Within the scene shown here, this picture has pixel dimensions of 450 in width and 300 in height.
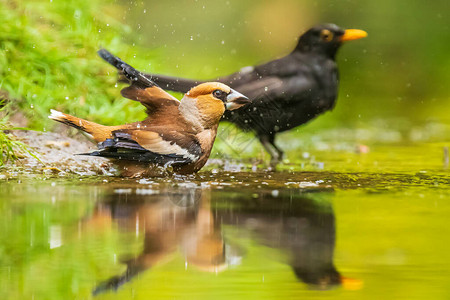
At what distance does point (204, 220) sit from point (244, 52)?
398 inches

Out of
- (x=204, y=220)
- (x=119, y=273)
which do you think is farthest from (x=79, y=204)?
(x=119, y=273)

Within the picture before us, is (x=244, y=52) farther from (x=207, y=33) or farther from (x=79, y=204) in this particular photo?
(x=79, y=204)

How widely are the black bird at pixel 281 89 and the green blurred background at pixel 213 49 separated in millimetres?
718

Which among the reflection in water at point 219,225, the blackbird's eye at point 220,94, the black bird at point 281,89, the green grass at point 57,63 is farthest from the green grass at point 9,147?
the black bird at point 281,89

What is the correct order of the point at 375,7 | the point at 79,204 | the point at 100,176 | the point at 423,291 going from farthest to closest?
the point at 375,7
the point at 100,176
the point at 79,204
the point at 423,291

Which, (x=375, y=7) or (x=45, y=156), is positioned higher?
(x=375, y=7)

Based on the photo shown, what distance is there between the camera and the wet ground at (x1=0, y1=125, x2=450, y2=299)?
290 centimetres

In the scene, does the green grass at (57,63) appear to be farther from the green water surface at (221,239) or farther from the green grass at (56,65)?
the green water surface at (221,239)

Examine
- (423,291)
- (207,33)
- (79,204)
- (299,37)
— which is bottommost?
(423,291)

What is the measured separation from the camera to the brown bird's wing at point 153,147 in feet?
16.7

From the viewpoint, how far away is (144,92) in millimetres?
5508

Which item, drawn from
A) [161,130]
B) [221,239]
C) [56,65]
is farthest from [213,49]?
[221,239]

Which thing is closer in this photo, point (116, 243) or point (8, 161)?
point (116, 243)

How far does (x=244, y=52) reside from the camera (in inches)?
548
